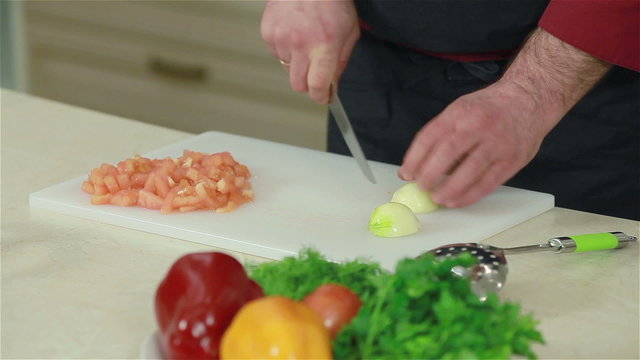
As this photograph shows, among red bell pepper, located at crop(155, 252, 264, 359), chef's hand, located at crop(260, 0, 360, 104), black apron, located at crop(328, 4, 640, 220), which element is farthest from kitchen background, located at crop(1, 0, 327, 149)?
red bell pepper, located at crop(155, 252, 264, 359)

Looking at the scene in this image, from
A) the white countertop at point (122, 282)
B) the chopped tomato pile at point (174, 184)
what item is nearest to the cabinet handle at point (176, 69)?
the white countertop at point (122, 282)

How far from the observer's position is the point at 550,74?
147cm

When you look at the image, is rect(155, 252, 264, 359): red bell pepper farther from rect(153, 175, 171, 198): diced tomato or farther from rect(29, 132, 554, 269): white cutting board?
rect(153, 175, 171, 198): diced tomato

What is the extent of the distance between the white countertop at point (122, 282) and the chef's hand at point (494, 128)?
0.09 meters

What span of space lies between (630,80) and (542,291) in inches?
28.8

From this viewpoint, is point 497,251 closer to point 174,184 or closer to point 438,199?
point 438,199

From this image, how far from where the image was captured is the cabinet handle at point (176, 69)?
347cm

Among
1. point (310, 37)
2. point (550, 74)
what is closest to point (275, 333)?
point (550, 74)

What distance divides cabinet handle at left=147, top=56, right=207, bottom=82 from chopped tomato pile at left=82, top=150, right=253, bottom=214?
201 cm

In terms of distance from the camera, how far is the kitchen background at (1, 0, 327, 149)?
333 centimetres

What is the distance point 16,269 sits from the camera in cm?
119

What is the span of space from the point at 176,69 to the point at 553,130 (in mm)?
1949

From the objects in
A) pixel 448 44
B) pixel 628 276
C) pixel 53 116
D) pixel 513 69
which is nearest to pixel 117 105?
pixel 53 116

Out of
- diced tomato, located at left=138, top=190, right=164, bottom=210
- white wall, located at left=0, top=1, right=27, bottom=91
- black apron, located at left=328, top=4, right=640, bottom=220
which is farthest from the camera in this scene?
white wall, located at left=0, top=1, right=27, bottom=91
